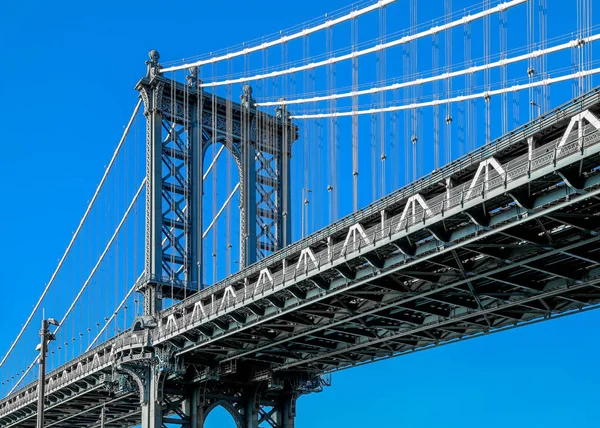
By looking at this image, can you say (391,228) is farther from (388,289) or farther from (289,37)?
(289,37)

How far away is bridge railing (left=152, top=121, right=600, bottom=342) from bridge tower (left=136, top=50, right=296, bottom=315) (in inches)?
196

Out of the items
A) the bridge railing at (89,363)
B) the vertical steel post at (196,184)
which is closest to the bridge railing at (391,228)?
the bridge railing at (89,363)

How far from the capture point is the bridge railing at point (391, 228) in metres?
40.2

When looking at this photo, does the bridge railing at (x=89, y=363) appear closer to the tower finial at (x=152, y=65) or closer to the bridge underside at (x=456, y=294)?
the bridge underside at (x=456, y=294)

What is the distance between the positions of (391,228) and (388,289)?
5.84m

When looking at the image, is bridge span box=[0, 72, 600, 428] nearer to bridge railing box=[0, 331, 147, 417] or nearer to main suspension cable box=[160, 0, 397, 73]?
bridge railing box=[0, 331, 147, 417]

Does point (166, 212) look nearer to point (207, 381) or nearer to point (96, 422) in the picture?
point (207, 381)

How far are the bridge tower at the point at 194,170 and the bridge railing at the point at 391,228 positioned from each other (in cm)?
497

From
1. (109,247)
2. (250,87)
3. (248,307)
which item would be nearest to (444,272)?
(248,307)

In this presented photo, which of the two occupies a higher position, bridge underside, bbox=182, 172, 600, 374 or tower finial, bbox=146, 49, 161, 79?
tower finial, bbox=146, 49, 161, 79

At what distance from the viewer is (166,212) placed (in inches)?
2881

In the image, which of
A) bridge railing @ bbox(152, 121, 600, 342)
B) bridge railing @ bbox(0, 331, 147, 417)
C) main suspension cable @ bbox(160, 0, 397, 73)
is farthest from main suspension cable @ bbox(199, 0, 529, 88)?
bridge railing @ bbox(0, 331, 147, 417)

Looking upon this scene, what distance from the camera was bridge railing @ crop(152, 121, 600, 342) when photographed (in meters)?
40.2

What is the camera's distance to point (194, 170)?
74375mm
